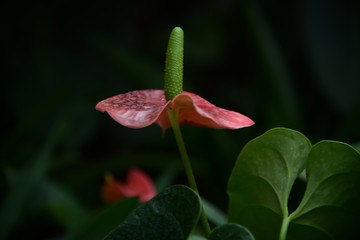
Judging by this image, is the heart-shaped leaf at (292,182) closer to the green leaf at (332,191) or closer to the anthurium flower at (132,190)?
the green leaf at (332,191)

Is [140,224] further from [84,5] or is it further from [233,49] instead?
[233,49]

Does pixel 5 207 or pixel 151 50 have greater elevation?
pixel 151 50

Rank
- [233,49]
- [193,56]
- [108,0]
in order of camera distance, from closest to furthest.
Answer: [108,0] → [193,56] → [233,49]

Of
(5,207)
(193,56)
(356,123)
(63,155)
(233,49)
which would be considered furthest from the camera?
(233,49)

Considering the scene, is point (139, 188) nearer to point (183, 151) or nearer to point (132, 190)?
point (132, 190)

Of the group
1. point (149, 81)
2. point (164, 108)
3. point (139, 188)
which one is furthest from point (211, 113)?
point (149, 81)

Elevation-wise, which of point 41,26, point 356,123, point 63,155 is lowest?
point 63,155

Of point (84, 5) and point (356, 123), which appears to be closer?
point (356, 123)

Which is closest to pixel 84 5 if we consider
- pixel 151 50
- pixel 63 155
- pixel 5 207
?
pixel 151 50
